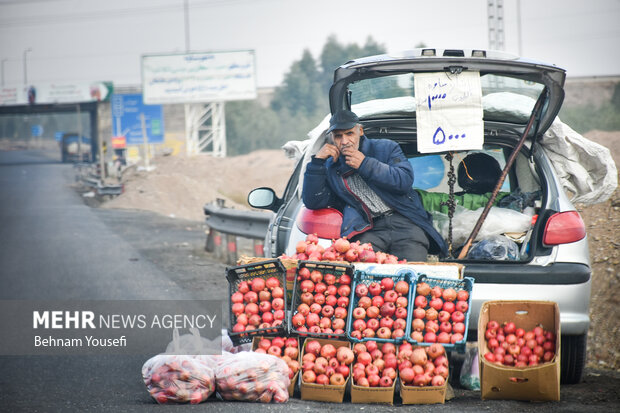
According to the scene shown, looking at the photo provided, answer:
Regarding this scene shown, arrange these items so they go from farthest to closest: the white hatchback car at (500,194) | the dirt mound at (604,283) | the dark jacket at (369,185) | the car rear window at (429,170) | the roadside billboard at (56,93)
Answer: the roadside billboard at (56,93) < the car rear window at (429,170) < the dirt mound at (604,283) < the dark jacket at (369,185) < the white hatchback car at (500,194)

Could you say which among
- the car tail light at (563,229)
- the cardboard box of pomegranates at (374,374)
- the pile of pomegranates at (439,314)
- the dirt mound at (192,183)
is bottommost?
the dirt mound at (192,183)

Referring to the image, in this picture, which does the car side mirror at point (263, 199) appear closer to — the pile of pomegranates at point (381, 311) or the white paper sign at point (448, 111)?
the white paper sign at point (448, 111)

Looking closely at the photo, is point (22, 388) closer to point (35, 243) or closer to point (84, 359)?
point (84, 359)

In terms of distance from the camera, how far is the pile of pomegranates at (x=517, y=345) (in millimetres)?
5387

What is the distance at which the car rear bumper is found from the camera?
571 cm

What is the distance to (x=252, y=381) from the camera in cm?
520

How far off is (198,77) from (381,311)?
55.3 meters

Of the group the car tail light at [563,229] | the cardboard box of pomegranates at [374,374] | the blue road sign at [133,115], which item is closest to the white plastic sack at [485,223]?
the car tail light at [563,229]

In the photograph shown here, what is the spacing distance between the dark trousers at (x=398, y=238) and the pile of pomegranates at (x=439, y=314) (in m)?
0.70

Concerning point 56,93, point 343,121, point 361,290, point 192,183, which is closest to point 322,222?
point 343,121

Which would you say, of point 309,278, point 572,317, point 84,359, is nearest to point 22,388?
point 84,359

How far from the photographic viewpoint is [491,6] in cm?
2742

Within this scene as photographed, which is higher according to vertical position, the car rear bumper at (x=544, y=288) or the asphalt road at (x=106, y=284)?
the car rear bumper at (x=544, y=288)

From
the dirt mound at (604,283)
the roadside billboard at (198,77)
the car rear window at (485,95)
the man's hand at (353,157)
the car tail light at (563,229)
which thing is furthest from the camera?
the roadside billboard at (198,77)
